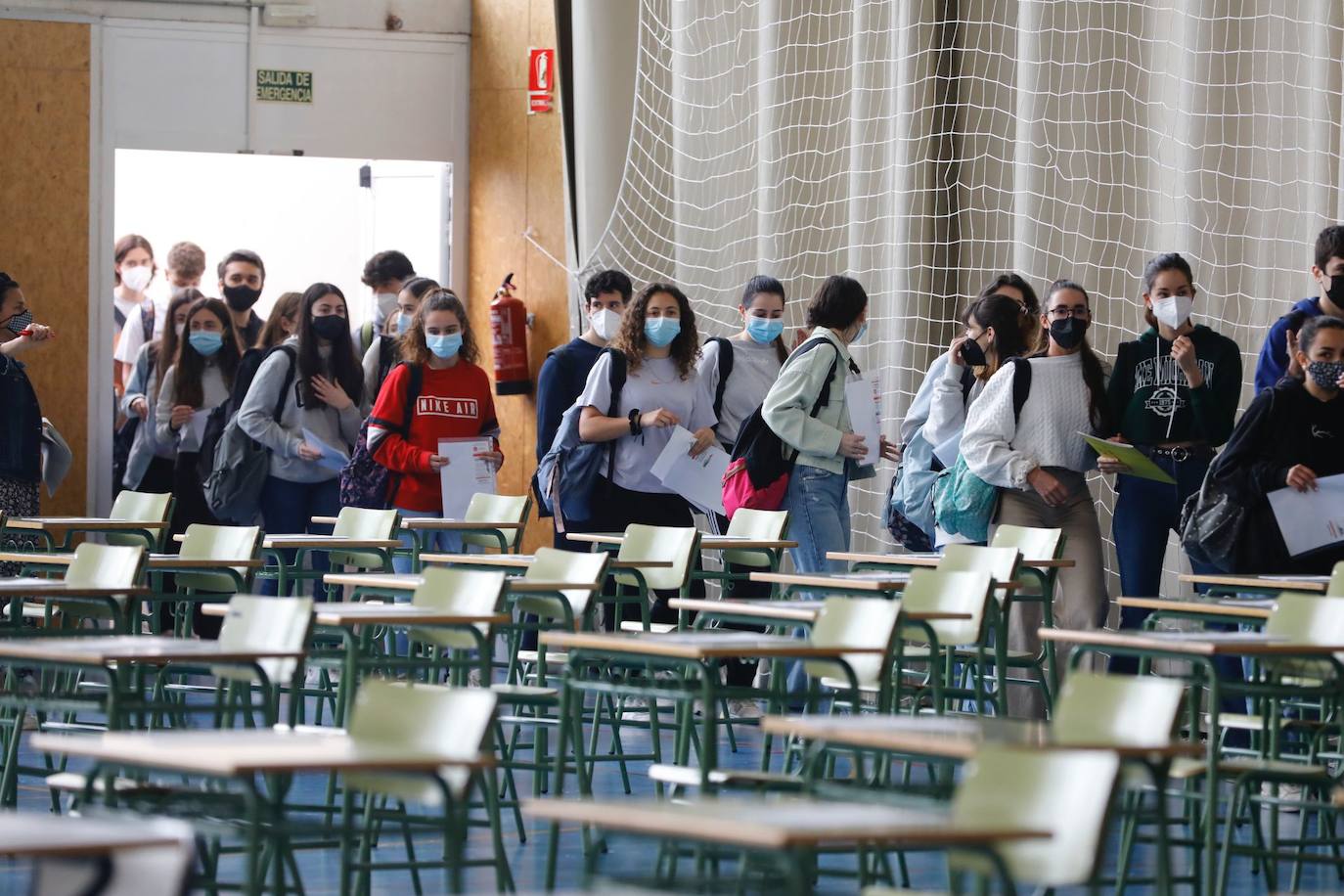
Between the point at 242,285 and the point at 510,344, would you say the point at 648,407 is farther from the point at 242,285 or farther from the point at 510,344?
the point at 510,344

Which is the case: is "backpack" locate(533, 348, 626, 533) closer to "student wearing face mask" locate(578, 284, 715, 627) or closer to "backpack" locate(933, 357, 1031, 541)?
"student wearing face mask" locate(578, 284, 715, 627)

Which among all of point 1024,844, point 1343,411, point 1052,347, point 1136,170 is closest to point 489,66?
point 1136,170

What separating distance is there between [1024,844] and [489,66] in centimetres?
1055

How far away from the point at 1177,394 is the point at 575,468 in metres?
2.65

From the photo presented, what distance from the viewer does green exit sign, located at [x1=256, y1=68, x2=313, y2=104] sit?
1312 centimetres

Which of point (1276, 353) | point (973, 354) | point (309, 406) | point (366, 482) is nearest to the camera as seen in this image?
point (1276, 353)

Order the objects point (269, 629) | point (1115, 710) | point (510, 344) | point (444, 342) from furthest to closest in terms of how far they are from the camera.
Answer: point (510, 344), point (444, 342), point (269, 629), point (1115, 710)

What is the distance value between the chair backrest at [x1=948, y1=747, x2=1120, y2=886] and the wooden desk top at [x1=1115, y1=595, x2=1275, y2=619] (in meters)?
2.69

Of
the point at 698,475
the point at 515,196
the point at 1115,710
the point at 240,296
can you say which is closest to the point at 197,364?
the point at 240,296

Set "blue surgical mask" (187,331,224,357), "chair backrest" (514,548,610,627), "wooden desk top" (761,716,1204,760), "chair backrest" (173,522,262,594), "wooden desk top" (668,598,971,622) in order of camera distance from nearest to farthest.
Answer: "wooden desk top" (761,716,1204,760) < "wooden desk top" (668,598,971,622) < "chair backrest" (514,548,610,627) < "chair backrest" (173,522,262,594) < "blue surgical mask" (187,331,224,357)

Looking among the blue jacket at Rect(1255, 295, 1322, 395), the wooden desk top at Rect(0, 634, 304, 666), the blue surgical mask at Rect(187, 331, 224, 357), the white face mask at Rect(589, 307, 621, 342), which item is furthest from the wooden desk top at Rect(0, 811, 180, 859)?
the blue surgical mask at Rect(187, 331, 224, 357)

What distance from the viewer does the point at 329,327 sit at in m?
10.4

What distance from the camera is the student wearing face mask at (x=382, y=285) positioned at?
37.1ft

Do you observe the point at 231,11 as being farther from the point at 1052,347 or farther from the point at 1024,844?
the point at 1024,844
